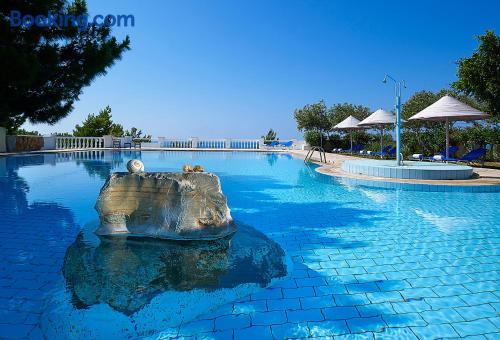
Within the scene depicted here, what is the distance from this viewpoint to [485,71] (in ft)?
34.8

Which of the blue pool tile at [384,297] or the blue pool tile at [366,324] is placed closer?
the blue pool tile at [366,324]

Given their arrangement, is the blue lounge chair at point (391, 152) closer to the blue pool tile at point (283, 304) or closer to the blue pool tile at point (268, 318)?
the blue pool tile at point (283, 304)

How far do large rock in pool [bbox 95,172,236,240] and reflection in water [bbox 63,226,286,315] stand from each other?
0.58 ft

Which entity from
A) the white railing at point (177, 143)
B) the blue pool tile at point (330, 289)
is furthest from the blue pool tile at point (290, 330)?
the white railing at point (177, 143)

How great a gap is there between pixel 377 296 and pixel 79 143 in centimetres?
2761

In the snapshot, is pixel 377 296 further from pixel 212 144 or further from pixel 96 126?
pixel 96 126

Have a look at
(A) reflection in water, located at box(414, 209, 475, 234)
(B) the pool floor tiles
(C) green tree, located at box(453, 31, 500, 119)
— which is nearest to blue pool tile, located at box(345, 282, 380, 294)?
(B) the pool floor tiles

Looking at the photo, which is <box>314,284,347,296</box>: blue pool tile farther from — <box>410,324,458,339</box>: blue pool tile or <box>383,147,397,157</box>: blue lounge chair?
<box>383,147,397,157</box>: blue lounge chair

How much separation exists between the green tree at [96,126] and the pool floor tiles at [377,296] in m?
29.7

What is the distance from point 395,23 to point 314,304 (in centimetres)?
2475

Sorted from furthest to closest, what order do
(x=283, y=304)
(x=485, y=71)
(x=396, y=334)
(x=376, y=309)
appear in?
(x=485, y=71) < (x=283, y=304) < (x=376, y=309) < (x=396, y=334)

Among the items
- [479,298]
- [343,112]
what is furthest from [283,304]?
[343,112]

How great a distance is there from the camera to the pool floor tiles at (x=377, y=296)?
247 cm

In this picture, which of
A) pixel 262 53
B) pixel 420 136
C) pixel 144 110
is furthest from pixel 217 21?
pixel 144 110
